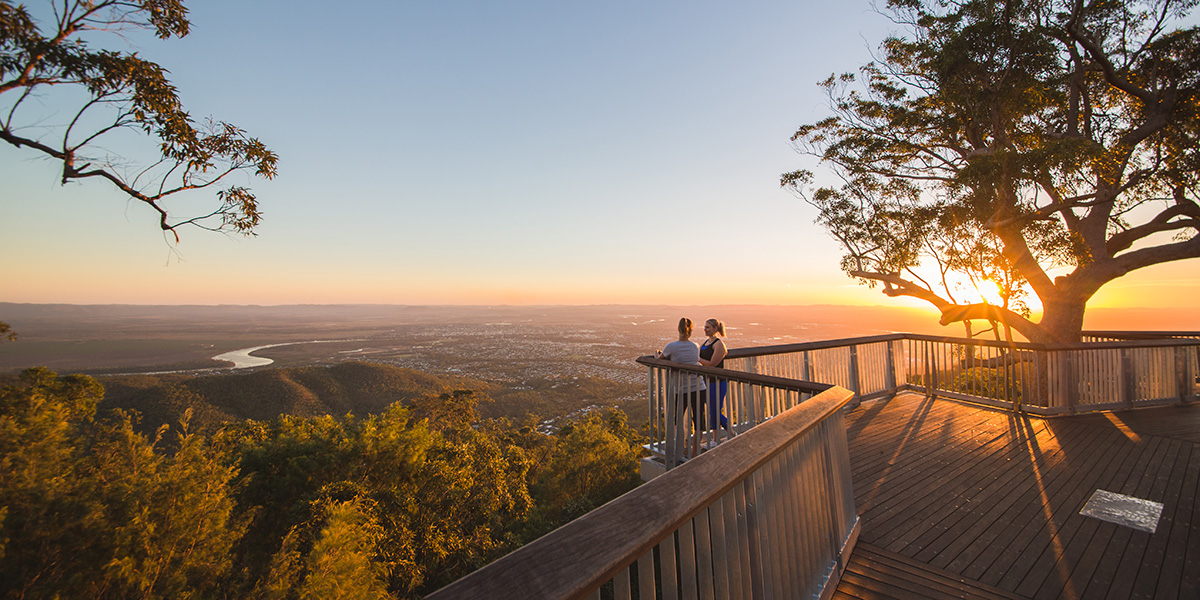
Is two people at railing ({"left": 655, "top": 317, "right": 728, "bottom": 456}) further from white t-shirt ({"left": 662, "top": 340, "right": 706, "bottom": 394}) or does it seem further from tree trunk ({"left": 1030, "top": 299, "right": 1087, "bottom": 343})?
tree trunk ({"left": 1030, "top": 299, "right": 1087, "bottom": 343})

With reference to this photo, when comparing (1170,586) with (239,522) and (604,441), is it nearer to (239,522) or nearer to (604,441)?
(239,522)

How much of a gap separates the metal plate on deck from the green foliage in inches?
699

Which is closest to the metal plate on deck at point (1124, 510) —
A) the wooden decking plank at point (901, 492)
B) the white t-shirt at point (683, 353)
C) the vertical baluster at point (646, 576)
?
the wooden decking plank at point (901, 492)

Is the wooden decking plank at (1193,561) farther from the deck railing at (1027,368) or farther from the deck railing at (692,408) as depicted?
the deck railing at (1027,368)

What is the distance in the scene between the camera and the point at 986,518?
3.51 m

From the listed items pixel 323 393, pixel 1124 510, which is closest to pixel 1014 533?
pixel 1124 510

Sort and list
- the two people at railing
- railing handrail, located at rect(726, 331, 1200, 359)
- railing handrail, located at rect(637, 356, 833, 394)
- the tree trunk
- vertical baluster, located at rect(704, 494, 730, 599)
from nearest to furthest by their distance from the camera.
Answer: vertical baluster, located at rect(704, 494, 730, 599) → railing handrail, located at rect(637, 356, 833, 394) → the two people at railing → railing handrail, located at rect(726, 331, 1200, 359) → the tree trunk

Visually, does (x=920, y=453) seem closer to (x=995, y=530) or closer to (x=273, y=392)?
(x=995, y=530)

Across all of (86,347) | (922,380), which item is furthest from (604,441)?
(86,347)

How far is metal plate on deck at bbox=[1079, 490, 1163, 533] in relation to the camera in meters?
3.39

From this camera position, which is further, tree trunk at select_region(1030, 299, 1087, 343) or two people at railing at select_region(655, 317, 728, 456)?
tree trunk at select_region(1030, 299, 1087, 343)

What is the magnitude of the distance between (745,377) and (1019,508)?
8.08 ft

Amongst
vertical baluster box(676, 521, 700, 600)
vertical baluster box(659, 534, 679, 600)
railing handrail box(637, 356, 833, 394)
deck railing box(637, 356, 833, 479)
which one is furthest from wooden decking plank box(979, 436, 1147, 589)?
vertical baluster box(659, 534, 679, 600)

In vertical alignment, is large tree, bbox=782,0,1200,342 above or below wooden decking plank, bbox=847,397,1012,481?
above
